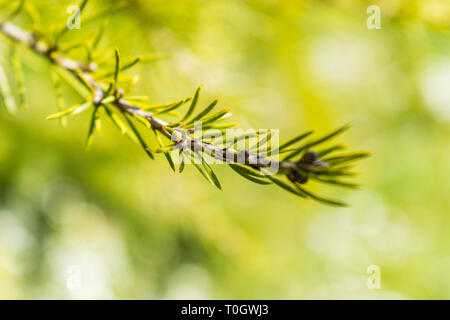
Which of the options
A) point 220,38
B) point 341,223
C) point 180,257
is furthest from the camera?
point 341,223

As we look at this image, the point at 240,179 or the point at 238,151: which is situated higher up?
the point at 240,179

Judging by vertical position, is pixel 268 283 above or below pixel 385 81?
below

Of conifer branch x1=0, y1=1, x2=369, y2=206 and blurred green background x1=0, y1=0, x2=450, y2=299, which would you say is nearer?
conifer branch x1=0, y1=1, x2=369, y2=206

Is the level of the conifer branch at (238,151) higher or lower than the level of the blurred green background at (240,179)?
lower

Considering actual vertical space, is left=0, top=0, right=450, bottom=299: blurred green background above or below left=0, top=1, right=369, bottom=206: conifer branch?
above

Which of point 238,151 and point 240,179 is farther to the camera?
point 240,179
